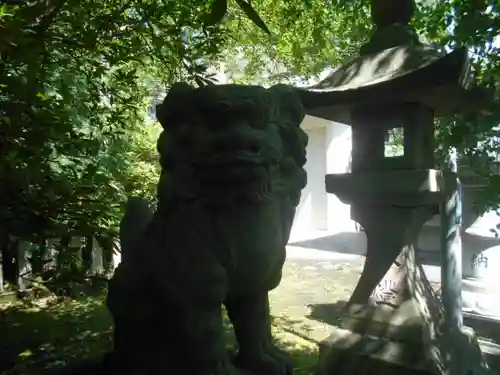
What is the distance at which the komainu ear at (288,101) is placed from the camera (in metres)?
1.37

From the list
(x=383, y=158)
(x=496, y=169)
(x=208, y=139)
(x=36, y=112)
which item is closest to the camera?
(x=208, y=139)

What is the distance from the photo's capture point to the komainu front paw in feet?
4.44

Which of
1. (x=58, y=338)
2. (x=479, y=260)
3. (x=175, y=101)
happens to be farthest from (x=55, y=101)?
(x=479, y=260)

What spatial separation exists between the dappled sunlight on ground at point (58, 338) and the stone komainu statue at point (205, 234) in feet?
4.87

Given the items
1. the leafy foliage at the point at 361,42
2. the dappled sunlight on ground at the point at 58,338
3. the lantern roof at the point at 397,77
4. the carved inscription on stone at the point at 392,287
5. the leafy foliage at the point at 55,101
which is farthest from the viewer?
the dappled sunlight on ground at the point at 58,338

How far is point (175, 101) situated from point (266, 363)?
2.62 ft

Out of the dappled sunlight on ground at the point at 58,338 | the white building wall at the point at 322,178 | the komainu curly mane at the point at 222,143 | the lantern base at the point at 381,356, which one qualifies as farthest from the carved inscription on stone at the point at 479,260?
the white building wall at the point at 322,178

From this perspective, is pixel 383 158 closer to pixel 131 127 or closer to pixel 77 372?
pixel 77 372

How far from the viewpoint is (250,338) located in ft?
4.55

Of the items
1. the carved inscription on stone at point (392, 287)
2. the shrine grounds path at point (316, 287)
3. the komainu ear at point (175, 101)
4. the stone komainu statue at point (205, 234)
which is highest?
the komainu ear at point (175, 101)

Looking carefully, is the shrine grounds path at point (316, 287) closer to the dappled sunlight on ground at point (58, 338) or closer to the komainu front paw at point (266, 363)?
the dappled sunlight on ground at point (58, 338)

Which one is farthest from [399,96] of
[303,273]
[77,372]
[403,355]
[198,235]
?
[303,273]

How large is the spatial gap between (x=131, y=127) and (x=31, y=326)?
75.8 inches

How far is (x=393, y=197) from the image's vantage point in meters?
2.43
